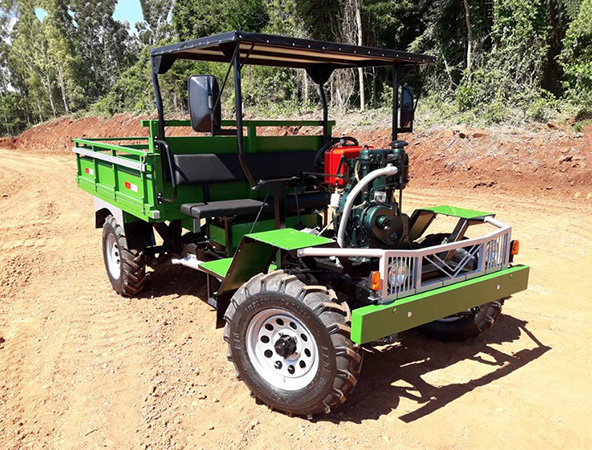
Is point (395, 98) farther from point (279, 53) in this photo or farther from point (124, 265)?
point (124, 265)

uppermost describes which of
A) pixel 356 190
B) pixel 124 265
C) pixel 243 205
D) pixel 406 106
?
pixel 406 106

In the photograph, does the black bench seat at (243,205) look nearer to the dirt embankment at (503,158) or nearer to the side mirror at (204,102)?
the side mirror at (204,102)

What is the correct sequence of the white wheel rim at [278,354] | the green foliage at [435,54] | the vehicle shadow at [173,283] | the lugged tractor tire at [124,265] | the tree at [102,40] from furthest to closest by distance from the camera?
the tree at [102,40] < the green foliage at [435,54] < the vehicle shadow at [173,283] < the lugged tractor tire at [124,265] < the white wheel rim at [278,354]

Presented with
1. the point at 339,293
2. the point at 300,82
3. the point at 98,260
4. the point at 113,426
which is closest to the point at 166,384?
the point at 113,426

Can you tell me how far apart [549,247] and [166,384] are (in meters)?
5.66

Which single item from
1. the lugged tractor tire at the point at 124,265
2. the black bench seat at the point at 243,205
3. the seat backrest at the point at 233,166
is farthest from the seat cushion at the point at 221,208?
the lugged tractor tire at the point at 124,265

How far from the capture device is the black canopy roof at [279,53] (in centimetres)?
378

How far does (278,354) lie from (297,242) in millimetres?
762

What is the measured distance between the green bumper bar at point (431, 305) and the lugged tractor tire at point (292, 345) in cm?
14

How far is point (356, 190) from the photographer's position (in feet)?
12.4

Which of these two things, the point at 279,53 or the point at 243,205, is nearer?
the point at 279,53

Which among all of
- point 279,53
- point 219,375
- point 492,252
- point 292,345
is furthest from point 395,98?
point 219,375

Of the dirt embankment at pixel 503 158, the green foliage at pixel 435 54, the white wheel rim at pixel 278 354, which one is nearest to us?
the white wheel rim at pixel 278 354

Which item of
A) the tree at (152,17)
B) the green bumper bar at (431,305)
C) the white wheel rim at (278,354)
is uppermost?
the tree at (152,17)
